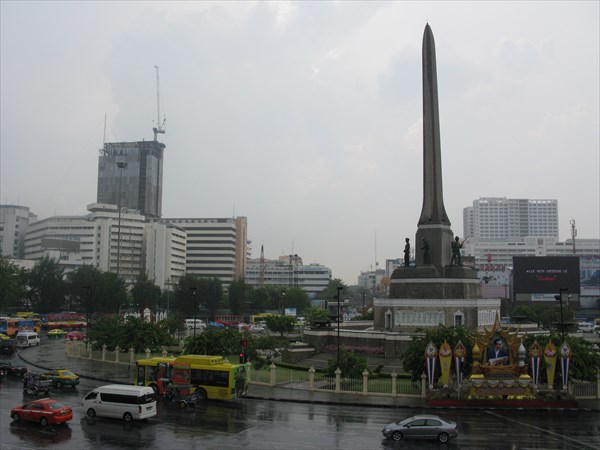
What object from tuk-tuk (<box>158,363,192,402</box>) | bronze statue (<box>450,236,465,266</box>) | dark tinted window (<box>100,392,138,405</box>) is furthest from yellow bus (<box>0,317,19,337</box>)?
bronze statue (<box>450,236,465,266</box>)

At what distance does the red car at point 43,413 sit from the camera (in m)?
23.2

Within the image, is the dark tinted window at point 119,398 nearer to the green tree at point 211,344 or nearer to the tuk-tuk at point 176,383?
the tuk-tuk at point 176,383

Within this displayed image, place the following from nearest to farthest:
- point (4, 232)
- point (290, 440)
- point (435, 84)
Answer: point (290, 440), point (435, 84), point (4, 232)

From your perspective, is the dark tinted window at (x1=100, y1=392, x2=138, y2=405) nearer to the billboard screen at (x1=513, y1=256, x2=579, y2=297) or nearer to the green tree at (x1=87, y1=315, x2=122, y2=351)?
the green tree at (x1=87, y1=315, x2=122, y2=351)

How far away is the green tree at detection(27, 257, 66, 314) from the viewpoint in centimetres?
9469

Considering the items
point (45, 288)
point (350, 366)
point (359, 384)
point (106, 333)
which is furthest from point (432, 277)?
point (45, 288)

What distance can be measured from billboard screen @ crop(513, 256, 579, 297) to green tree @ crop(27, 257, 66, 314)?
7603 centimetres

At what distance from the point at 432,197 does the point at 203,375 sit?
29365mm

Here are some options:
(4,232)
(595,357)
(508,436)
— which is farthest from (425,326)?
(4,232)

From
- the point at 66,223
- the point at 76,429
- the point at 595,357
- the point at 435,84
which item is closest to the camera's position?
the point at 76,429

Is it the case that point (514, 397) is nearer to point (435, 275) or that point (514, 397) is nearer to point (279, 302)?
point (435, 275)

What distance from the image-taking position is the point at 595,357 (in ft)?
102

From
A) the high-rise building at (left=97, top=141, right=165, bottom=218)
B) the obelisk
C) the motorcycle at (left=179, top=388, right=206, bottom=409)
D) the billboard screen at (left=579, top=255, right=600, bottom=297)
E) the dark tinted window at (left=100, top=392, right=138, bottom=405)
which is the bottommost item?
the motorcycle at (left=179, top=388, right=206, bottom=409)

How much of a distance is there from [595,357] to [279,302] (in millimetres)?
95083
